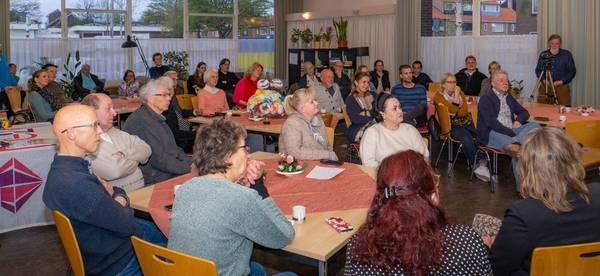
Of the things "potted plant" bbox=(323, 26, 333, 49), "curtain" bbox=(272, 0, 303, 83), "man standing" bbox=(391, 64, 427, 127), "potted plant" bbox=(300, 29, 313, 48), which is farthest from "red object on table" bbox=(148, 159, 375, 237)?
"curtain" bbox=(272, 0, 303, 83)

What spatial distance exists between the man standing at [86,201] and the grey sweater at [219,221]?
477 mm

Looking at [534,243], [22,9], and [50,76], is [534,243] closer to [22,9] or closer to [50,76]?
[50,76]

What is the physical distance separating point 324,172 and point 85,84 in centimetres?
934

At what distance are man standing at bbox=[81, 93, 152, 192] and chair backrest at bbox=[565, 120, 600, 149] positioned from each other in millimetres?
3953

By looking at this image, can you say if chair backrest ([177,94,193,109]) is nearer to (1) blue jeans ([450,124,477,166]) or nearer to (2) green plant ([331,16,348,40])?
(1) blue jeans ([450,124,477,166])

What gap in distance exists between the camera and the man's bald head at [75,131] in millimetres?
A: 2834

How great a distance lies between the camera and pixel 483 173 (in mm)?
6875

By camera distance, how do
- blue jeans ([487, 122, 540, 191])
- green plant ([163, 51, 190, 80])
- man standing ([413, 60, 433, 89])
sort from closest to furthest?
blue jeans ([487, 122, 540, 191]), man standing ([413, 60, 433, 89]), green plant ([163, 51, 190, 80])

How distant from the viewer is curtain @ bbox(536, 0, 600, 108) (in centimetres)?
982

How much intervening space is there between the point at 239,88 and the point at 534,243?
716 cm

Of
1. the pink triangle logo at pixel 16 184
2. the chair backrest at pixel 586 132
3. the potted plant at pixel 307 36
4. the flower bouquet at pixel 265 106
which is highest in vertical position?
the potted plant at pixel 307 36

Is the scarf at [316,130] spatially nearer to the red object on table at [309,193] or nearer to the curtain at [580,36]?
the red object on table at [309,193]

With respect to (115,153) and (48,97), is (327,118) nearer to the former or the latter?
(115,153)

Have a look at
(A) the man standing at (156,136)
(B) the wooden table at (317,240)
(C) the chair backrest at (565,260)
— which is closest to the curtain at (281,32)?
(A) the man standing at (156,136)
